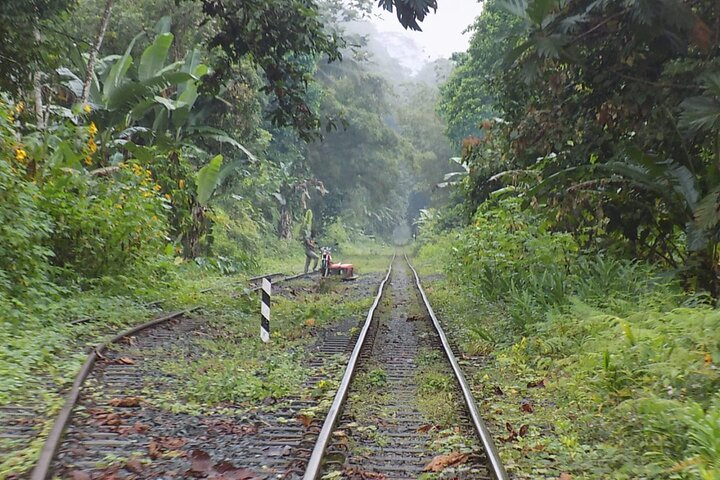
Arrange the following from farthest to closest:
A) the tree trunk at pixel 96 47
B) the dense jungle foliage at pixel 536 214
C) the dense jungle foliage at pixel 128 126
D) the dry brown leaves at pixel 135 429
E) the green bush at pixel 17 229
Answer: the tree trunk at pixel 96 47
the dense jungle foliage at pixel 128 126
the green bush at pixel 17 229
the dense jungle foliage at pixel 536 214
the dry brown leaves at pixel 135 429

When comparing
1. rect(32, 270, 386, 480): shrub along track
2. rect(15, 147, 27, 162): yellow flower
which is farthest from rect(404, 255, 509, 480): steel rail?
rect(15, 147, 27, 162): yellow flower

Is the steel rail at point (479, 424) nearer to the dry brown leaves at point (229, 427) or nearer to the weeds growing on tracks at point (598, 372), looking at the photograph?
the weeds growing on tracks at point (598, 372)

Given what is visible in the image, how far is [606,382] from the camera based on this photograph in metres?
5.96

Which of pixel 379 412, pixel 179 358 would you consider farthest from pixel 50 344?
pixel 379 412

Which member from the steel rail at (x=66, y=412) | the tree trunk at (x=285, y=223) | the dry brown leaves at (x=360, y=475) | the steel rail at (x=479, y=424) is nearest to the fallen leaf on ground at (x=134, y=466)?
the steel rail at (x=66, y=412)

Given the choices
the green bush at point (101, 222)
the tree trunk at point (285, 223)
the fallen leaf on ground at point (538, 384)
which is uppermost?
the tree trunk at point (285, 223)

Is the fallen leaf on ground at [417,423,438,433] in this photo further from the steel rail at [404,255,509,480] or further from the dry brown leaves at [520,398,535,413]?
the dry brown leaves at [520,398,535,413]

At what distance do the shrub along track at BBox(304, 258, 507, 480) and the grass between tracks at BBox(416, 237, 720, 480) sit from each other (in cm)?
26

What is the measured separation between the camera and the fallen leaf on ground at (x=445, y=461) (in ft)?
15.2

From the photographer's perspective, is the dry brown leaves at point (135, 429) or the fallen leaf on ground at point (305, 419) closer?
the dry brown leaves at point (135, 429)

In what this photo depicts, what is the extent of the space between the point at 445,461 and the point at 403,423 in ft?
3.58

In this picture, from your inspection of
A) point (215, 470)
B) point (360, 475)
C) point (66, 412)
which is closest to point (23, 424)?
point (66, 412)

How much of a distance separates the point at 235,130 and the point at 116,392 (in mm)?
16516

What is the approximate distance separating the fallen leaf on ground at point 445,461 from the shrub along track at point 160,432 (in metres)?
0.90
